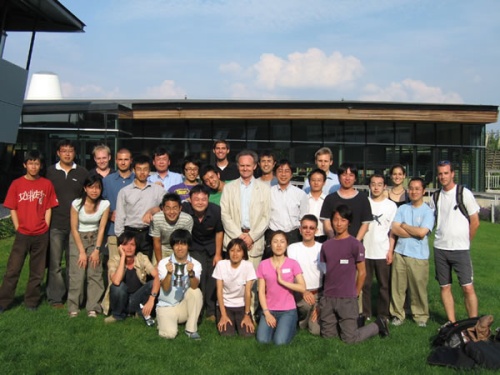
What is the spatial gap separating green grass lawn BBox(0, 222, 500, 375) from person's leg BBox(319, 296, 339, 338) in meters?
0.14

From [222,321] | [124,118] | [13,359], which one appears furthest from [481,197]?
[13,359]

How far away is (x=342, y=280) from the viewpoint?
223 inches

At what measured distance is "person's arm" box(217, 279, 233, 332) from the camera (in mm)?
5684

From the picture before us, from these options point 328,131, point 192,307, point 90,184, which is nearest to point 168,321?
point 192,307

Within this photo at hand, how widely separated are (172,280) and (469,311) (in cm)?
344

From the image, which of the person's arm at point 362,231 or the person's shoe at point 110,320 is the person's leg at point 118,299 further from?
the person's arm at point 362,231

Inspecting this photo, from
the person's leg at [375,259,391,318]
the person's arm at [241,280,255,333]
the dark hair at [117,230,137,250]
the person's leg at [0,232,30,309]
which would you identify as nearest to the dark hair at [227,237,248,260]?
the person's arm at [241,280,255,333]

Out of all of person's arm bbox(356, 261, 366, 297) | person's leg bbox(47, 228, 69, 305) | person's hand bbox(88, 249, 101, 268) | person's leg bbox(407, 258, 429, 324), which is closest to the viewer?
person's arm bbox(356, 261, 366, 297)

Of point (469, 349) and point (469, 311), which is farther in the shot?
point (469, 311)

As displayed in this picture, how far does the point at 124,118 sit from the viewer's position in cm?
1816

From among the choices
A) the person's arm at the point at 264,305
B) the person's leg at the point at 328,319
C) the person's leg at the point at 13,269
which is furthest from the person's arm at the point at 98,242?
the person's leg at the point at 328,319

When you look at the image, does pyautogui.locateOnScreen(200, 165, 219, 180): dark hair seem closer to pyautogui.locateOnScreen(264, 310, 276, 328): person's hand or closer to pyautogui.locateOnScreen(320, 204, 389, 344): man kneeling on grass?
pyautogui.locateOnScreen(320, 204, 389, 344): man kneeling on grass

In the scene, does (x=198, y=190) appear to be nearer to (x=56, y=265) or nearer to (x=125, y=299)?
(x=125, y=299)

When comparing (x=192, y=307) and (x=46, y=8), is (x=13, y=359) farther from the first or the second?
(x=46, y=8)
